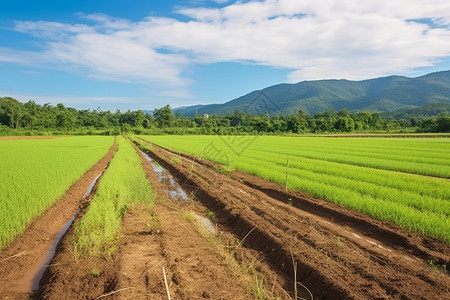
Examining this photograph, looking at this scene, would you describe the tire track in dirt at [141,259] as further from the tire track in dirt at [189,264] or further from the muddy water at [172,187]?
the muddy water at [172,187]

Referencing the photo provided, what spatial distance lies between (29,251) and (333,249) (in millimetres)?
5733

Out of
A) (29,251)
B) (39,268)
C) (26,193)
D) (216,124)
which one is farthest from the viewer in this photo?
(216,124)

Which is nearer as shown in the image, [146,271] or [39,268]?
[146,271]

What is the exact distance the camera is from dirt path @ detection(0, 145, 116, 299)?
4302mm

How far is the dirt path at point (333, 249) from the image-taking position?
3.92m

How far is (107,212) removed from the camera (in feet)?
21.1

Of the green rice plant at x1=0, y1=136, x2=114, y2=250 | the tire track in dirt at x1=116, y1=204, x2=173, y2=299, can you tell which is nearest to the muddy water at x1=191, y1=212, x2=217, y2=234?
the tire track in dirt at x1=116, y1=204, x2=173, y2=299

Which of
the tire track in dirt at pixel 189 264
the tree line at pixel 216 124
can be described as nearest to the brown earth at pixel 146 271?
the tire track in dirt at pixel 189 264

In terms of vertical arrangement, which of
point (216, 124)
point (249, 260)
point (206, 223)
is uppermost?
point (216, 124)

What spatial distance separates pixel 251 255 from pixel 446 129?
7057 centimetres

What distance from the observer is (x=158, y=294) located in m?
3.75

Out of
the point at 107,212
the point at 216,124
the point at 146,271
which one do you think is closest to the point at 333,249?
the point at 146,271

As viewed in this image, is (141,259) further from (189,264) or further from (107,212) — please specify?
(107,212)

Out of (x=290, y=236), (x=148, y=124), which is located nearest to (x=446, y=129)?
(x=290, y=236)
